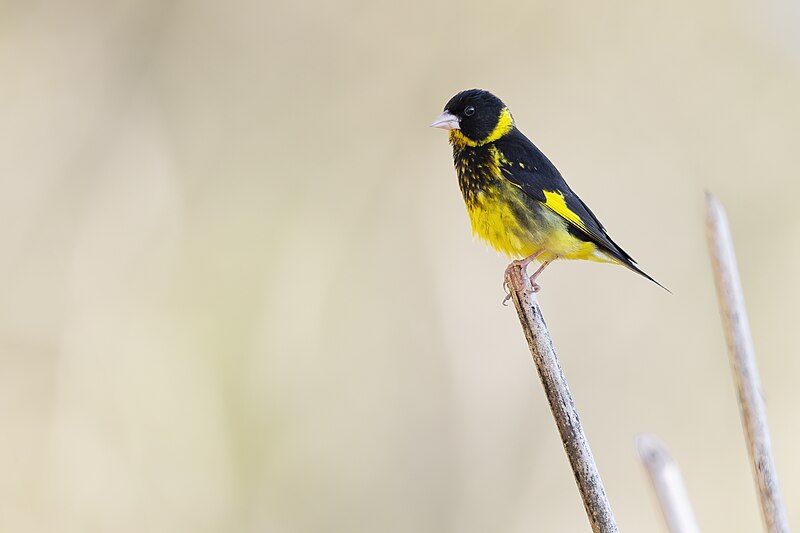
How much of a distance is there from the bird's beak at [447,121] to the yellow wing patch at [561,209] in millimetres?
359

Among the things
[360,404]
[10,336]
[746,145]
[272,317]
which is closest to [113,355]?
[10,336]

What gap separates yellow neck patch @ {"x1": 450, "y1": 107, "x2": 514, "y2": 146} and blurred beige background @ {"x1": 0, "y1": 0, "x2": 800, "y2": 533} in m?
1.96

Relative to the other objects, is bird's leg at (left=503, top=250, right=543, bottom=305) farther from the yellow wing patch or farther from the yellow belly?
the yellow wing patch

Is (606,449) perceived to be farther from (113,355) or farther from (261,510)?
(113,355)

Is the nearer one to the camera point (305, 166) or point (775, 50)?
point (305, 166)

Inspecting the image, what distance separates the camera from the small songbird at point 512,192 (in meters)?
2.87

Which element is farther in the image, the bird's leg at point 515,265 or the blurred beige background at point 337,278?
the blurred beige background at point 337,278

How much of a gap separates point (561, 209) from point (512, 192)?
0.55 feet

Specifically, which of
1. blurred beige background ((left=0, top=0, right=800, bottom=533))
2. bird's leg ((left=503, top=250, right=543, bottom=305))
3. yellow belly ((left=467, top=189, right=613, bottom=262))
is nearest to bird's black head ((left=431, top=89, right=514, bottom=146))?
yellow belly ((left=467, top=189, right=613, bottom=262))

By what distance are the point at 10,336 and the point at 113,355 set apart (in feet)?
1.74

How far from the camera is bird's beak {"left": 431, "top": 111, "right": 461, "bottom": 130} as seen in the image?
2.79 m

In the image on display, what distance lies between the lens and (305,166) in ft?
16.7

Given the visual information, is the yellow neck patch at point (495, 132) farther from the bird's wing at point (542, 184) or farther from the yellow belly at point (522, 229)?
the yellow belly at point (522, 229)

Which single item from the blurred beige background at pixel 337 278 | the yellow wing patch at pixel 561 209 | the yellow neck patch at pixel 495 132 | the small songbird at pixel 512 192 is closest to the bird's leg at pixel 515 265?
the small songbird at pixel 512 192
